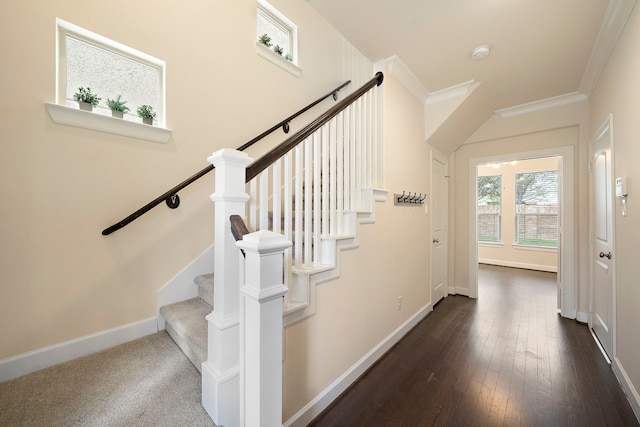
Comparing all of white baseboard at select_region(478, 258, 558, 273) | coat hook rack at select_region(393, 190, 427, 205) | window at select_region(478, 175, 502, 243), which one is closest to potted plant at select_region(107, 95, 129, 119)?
coat hook rack at select_region(393, 190, 427, 205)

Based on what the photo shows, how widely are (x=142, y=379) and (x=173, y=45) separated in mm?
2196

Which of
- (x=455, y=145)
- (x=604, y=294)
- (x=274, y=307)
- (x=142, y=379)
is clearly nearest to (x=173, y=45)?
(x=274, y=307)

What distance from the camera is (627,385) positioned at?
1725 millimetres

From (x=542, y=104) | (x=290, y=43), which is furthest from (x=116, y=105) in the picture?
(x=542, y=104)

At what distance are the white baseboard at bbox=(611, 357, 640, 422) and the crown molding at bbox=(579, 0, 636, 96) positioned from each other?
98.8 inches

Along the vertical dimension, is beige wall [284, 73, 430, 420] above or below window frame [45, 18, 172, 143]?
below

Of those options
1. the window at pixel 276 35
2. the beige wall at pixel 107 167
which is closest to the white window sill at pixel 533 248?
the window at pixel 276 35

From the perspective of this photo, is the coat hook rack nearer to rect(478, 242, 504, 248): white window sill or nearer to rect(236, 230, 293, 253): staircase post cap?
rect(236, 230, 293, 253): staircase post cap

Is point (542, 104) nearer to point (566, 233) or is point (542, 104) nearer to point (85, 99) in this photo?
point (566, 233)

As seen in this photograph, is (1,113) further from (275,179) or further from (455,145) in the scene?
(455,145)

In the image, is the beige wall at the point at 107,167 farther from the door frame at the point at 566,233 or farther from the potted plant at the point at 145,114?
the door frame at the point at 566,233

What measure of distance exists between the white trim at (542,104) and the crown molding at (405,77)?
1.42 m

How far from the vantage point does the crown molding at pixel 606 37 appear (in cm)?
164

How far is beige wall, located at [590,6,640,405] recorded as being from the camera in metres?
1.58
